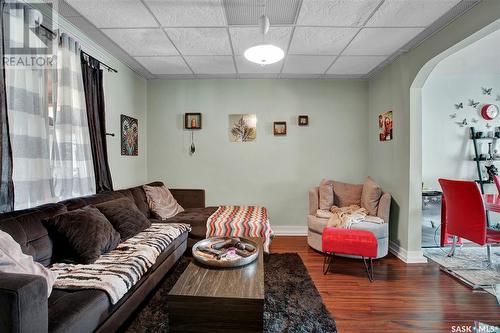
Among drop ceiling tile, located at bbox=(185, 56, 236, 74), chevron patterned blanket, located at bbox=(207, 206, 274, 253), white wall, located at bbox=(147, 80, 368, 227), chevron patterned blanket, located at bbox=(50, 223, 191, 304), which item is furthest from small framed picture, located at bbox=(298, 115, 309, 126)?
chevron patterned blanket, located at bbox=(50, 223, 191, 304)

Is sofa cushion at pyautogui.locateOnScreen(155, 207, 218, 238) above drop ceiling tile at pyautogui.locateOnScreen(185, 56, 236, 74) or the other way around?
the other way around

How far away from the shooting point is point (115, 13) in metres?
2.36

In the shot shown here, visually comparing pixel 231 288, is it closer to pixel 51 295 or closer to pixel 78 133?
pixel 51 295

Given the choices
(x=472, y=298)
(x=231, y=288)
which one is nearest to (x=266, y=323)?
(x=231, y=288)

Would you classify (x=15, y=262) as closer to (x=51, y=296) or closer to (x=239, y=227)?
(x=51, y=296)

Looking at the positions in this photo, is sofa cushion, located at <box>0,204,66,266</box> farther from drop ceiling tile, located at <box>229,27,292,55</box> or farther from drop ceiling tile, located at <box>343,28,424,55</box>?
drop ceiling tile, located at <box>343,28,424,55</box>

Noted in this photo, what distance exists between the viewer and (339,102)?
4348mm

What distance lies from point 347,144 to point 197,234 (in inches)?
113

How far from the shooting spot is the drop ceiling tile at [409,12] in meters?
2.20

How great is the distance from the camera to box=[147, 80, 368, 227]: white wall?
14.2 ft

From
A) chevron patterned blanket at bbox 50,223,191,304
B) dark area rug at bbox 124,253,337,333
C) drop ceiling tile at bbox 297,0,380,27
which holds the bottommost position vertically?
dark area rug at bbox 124,253,337,333

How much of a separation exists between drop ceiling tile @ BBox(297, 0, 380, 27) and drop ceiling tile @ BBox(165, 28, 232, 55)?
86cm

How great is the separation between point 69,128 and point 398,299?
3483mm

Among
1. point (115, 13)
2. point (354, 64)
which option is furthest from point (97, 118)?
point (354, 64)
